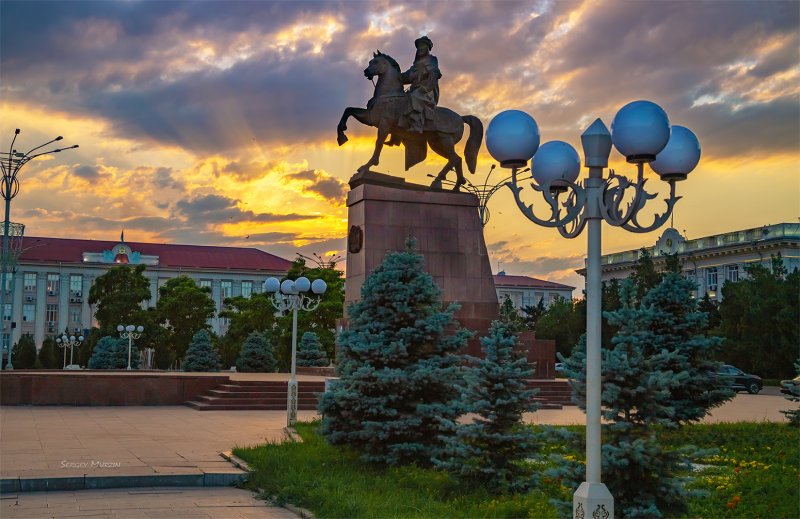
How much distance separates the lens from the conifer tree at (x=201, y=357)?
33875mm

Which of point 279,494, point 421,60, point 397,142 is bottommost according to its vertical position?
point 279,494

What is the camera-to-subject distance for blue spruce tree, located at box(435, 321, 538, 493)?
8.62 m

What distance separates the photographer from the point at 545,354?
77.3 feet

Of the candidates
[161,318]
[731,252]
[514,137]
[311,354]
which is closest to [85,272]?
[161,318]

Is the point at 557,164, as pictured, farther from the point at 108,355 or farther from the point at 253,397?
the point at 108,355

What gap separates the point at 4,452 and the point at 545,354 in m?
14.8

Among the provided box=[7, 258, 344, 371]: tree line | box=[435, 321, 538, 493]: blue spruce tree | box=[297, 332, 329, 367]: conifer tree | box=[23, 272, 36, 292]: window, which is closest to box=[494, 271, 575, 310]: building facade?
box=[23, 272, 36, 292]: window

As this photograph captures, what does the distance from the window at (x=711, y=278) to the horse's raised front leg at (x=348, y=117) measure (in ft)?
183

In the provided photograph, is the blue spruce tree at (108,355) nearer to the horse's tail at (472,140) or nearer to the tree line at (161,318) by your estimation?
the tree line at (161,318)

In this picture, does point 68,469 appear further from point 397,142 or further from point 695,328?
point 397,142

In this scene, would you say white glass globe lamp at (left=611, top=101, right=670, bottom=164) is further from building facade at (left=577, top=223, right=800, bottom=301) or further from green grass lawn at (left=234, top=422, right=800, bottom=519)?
building facade at (left=577, top=223, right=800, bottom=301)

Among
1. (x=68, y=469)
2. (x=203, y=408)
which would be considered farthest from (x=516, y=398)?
(x=203, y=408)

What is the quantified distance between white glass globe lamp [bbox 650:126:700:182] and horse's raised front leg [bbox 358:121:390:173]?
16.0m

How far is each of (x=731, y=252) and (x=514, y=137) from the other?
67.4 metres
